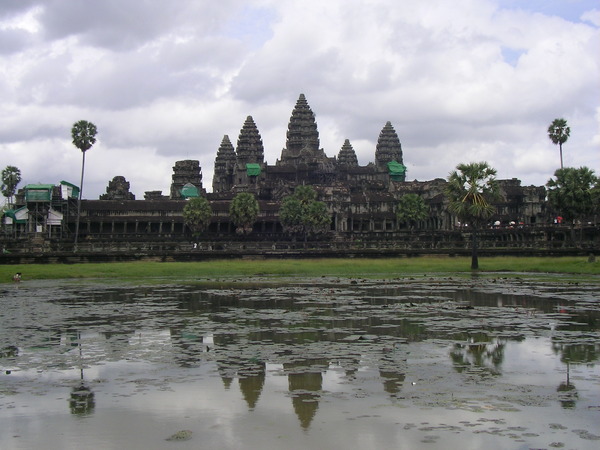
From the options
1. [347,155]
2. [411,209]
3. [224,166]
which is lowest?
[411,209]

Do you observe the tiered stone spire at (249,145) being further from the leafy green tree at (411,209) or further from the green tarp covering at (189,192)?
the leafy green tree at (411,209)

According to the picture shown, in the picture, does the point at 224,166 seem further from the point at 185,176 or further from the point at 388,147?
the point at 388,147

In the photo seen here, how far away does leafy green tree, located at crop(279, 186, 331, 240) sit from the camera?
109 meters

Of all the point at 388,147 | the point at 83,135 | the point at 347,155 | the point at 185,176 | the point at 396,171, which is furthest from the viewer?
the point at 347,155

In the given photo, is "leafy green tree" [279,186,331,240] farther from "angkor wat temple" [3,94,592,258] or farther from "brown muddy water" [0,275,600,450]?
"brown muddy water" [0,275,600,450]

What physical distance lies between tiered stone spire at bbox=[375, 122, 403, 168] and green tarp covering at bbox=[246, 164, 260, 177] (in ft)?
110

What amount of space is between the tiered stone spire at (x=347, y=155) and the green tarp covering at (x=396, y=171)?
1711 centimetres

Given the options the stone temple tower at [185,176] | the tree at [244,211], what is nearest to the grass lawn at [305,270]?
the tree at [244,211]

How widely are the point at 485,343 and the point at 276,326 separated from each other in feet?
21.4

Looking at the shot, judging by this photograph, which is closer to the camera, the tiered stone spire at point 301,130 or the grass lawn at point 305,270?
the grass lawn at point 305,270

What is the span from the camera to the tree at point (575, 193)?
75438mm

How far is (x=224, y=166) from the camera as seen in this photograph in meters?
183

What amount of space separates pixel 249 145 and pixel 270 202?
4866 centimetres

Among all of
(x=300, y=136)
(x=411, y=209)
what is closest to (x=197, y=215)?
(x=411, y=209)
